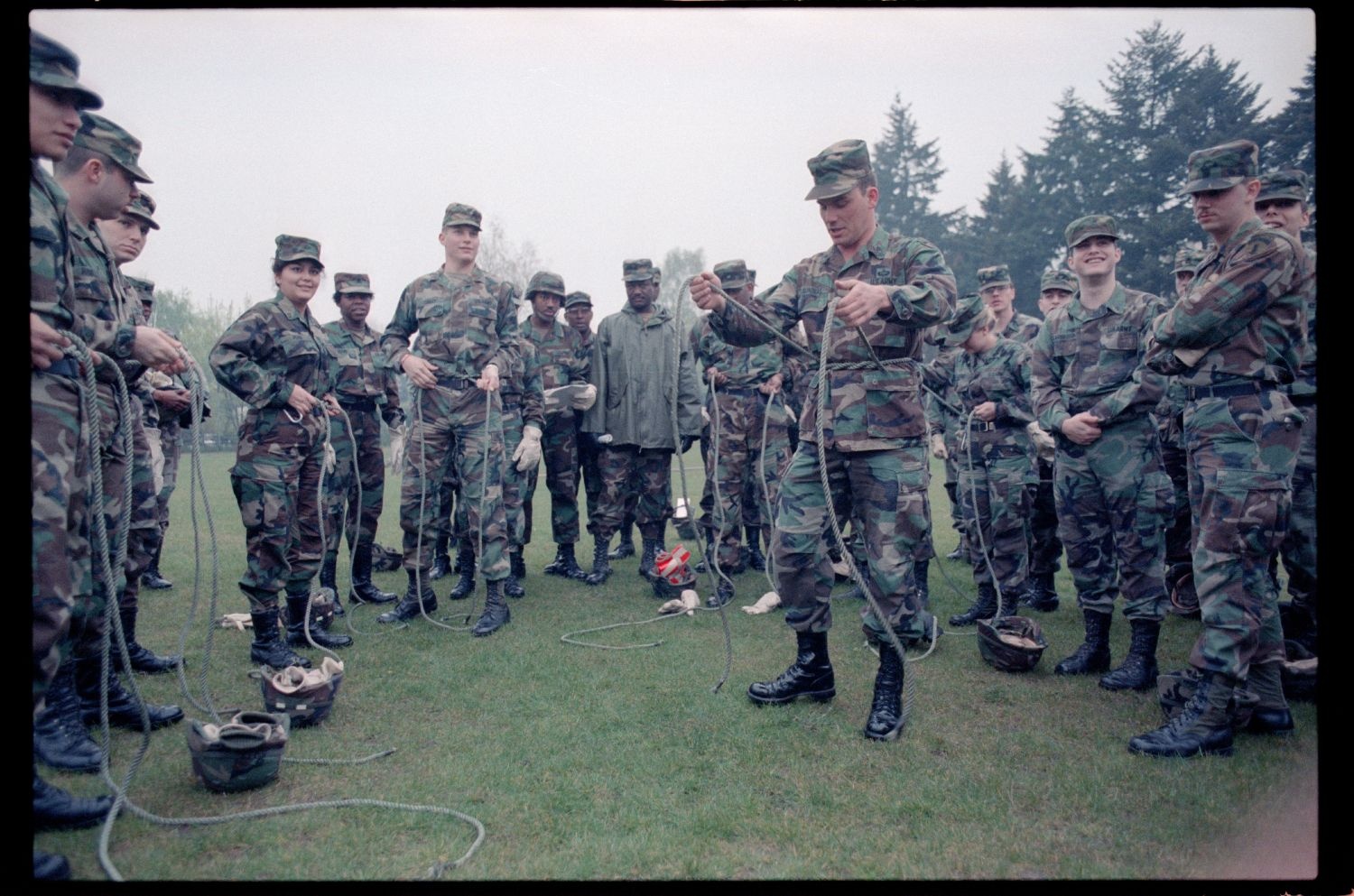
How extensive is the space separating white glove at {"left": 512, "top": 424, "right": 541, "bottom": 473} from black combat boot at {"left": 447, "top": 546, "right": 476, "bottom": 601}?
0.87 m

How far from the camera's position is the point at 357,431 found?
695cm

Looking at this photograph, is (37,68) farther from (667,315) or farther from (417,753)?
(667,315)

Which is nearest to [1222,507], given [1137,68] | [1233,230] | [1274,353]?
[1274,353]

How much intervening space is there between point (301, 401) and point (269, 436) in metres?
0.28

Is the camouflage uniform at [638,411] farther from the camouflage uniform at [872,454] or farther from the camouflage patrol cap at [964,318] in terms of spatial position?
the camouflage patrol cap at [964,318]

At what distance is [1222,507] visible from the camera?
11.4 ft

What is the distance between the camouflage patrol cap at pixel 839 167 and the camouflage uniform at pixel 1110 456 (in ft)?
6.01

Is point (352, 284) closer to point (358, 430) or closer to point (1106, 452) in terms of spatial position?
point (358, 430)

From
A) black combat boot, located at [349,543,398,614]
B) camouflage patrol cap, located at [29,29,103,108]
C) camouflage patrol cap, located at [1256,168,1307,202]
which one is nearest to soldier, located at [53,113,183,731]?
camouflage patrol cap, located at [29,29,103,108]

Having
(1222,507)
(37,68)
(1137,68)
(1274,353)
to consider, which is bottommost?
(1222,507)

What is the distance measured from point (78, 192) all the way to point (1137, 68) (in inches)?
953

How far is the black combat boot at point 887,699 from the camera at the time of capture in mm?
3611

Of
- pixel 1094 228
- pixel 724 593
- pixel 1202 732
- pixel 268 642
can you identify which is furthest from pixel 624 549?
pixel 1202 732

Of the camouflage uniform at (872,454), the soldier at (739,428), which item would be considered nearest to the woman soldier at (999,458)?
the soldier at (739,428)
